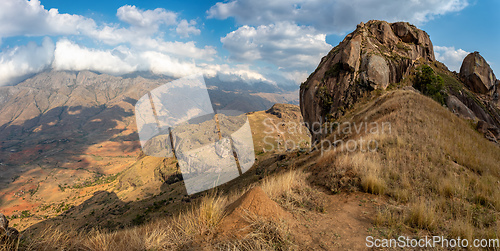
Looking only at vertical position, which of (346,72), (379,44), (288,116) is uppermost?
(379,44)

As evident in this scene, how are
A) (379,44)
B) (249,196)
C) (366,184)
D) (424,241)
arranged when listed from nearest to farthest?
(424,241)
(249,196)
(366,184)
(379,44)

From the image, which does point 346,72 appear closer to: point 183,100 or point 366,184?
point 366,184

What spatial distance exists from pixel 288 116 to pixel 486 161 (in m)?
170

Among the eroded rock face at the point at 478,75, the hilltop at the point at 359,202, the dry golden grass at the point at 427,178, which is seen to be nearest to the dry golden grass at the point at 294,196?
the hilltop at the point at 359,202

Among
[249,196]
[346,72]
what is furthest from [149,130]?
[346,72]

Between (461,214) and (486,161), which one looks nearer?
(461,214)

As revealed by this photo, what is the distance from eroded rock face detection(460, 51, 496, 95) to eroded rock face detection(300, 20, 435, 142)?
40.3 ft

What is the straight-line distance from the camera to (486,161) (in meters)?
9.42

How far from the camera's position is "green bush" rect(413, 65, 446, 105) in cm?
2639

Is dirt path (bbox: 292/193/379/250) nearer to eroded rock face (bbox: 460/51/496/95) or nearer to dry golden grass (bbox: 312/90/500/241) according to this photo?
dry golden grass (bbox: 312/90/500/241)

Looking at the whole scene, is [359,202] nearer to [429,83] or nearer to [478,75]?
[429,83]

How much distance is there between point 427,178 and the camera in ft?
24.3

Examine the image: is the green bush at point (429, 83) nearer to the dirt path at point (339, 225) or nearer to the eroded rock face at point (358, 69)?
the eroded rock face at point (358, 69)

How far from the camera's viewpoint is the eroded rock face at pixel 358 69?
80.2 feet
